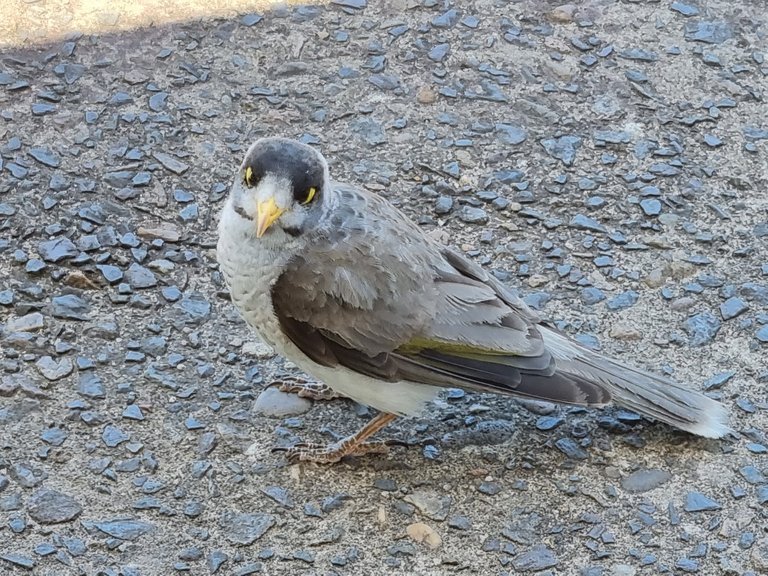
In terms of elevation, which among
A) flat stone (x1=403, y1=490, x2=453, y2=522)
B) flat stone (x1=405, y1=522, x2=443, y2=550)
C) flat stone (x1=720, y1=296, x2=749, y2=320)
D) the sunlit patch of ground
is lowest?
flat stone (x1=405, y1=522, x2=443, y2=550)

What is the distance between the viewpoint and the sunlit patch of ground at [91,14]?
21.9 feet

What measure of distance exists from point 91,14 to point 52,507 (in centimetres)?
335

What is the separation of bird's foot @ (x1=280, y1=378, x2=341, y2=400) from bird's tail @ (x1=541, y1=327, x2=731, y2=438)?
0.99 metres

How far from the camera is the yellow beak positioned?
4.37m

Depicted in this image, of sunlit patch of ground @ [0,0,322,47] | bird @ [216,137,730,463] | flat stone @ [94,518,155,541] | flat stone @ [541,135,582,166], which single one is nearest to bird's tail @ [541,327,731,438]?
bird @ [216,137,730,463]

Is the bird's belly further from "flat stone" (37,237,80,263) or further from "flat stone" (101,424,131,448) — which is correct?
"flat stone" (37,237,80,263)

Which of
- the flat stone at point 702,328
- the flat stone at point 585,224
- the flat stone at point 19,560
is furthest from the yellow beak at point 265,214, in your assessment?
the flat stone at point 702,328

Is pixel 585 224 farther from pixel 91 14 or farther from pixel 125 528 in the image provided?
pixel 91 14

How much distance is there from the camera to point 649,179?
6.16 m

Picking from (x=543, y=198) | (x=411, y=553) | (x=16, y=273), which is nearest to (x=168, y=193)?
(x=16, y=273)

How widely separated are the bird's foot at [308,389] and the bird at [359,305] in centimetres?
39

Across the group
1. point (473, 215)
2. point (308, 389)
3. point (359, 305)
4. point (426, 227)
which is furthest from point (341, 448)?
point (473, 215)

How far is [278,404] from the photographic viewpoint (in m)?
5.05

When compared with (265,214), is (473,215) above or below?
below
